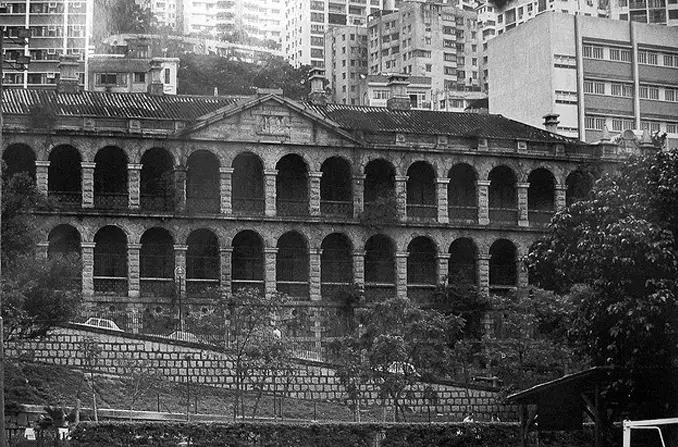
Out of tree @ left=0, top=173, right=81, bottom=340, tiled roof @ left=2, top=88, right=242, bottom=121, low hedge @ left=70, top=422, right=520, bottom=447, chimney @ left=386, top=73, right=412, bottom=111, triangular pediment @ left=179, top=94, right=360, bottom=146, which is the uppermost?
chimney @ left=386, top=73, right=412, bottom=111

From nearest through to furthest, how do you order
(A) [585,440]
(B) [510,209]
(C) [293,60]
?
(A) [585,440], (B) [510,209], (C) [293,60]

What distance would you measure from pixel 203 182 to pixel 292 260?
5346 millimetres

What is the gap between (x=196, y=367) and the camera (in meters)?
49.5

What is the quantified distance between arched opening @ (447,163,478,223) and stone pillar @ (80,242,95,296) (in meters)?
16.8

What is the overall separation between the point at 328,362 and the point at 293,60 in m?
61.7

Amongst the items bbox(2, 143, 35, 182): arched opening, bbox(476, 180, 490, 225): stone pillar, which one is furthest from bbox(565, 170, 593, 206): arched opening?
bbox(2, 143, 35, 182): arched opening

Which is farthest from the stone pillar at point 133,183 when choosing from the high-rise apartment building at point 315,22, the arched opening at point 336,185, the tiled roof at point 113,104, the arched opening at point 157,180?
the high-rise apartment building at point 315,22

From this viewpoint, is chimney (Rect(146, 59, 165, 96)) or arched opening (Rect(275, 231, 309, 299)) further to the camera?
chimney (Rect(146, 59, 165, 96))

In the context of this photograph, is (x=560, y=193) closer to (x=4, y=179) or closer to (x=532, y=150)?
(x=532, y=150)

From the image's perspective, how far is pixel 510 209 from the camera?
67.6m

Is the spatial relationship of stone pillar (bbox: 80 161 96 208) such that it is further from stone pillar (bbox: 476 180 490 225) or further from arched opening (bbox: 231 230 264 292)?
stone pillar (bbox: 476 180 490 225)

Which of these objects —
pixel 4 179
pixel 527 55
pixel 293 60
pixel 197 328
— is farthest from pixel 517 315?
pixel 293 60

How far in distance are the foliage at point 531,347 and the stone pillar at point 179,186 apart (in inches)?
598

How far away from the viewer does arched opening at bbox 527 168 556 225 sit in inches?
2680
